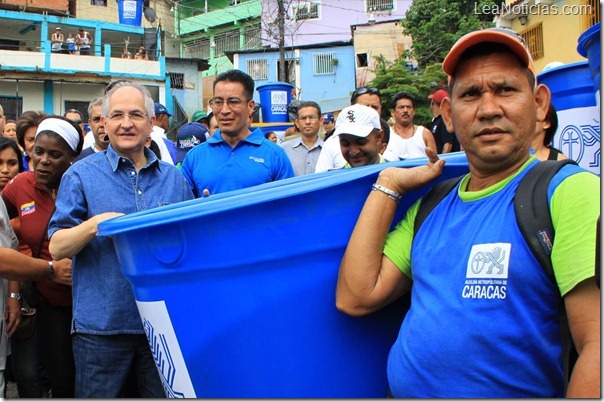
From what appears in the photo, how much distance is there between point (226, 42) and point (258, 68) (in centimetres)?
974

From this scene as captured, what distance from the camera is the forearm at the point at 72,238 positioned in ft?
6.60

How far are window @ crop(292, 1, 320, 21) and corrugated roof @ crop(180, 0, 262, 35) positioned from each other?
342 centimetres

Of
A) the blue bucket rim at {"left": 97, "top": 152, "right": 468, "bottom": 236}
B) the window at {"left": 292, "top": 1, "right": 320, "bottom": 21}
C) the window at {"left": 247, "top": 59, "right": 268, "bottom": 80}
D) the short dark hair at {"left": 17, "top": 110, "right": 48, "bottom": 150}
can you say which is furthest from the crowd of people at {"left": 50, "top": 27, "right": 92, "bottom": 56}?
the blue bucket rim at {"left": 97, "top": 152, "right": 468, "bottom": 236}

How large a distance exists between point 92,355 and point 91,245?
43cm

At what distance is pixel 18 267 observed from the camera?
235 cm

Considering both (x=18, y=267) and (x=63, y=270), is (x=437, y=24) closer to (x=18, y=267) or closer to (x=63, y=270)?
(x=63, y=270)

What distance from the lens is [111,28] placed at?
2734 cm

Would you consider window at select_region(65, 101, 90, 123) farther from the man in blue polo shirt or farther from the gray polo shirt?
the man in blue polo shirt

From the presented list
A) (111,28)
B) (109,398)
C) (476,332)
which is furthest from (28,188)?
(111,28)

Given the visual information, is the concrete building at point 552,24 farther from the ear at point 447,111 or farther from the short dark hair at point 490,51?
the short dark hair at point 490,51

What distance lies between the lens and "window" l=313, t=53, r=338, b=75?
27.3 metres

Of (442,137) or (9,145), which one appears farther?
(442,137)

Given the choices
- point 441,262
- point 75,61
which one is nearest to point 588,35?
point 441,262

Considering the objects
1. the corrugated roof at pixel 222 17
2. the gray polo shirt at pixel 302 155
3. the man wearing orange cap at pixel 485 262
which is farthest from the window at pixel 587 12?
the corrugated roof at pixel 222 17
